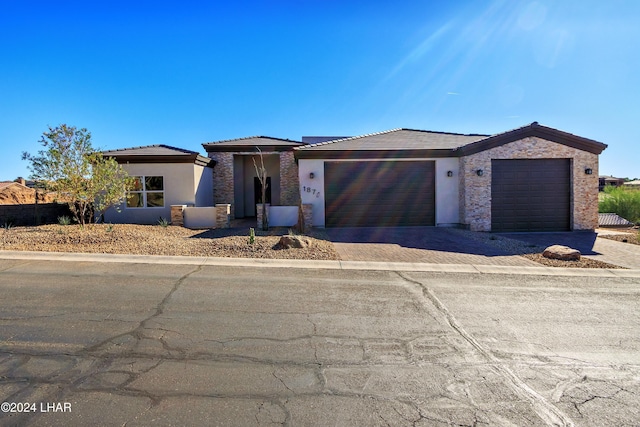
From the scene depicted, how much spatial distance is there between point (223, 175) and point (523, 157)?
15922 millimetres

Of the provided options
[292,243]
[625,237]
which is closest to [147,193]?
[292,243]

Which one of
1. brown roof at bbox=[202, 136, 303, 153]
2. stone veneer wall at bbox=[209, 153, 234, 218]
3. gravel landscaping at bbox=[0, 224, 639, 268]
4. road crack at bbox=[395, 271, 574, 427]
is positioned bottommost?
road crack at bbox=[395, 271, 574, 427]

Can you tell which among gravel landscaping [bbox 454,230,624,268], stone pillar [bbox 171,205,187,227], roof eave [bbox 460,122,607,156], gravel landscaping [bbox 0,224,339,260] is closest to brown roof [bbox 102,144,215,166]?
stone pillar [bbox 171,205,187,227]

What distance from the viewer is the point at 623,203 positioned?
18.1 m

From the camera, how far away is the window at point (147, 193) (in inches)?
656

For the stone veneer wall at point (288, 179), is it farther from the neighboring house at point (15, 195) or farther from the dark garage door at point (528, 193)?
the neighboring house at point (15, 195)

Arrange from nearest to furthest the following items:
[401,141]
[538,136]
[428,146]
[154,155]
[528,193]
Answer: [538,136] → [528,193] → [428,146] → [401,141] → [154,155]

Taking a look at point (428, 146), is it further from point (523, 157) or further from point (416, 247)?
point (416, 247)

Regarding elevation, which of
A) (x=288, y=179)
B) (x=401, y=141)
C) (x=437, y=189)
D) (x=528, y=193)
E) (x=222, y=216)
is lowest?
→ (x=222, y=216)

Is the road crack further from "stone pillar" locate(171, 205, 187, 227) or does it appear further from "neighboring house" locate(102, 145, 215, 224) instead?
"neighboring house" locate(102, 145, 215, 224)

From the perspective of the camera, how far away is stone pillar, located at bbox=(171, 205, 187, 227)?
1510 centimetres

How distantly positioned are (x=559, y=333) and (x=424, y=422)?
312 centimetres

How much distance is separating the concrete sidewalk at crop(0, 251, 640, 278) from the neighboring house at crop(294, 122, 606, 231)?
6058 millimetres

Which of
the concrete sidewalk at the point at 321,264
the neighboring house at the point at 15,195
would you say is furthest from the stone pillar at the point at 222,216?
the neighboring house at the point at 15,195
